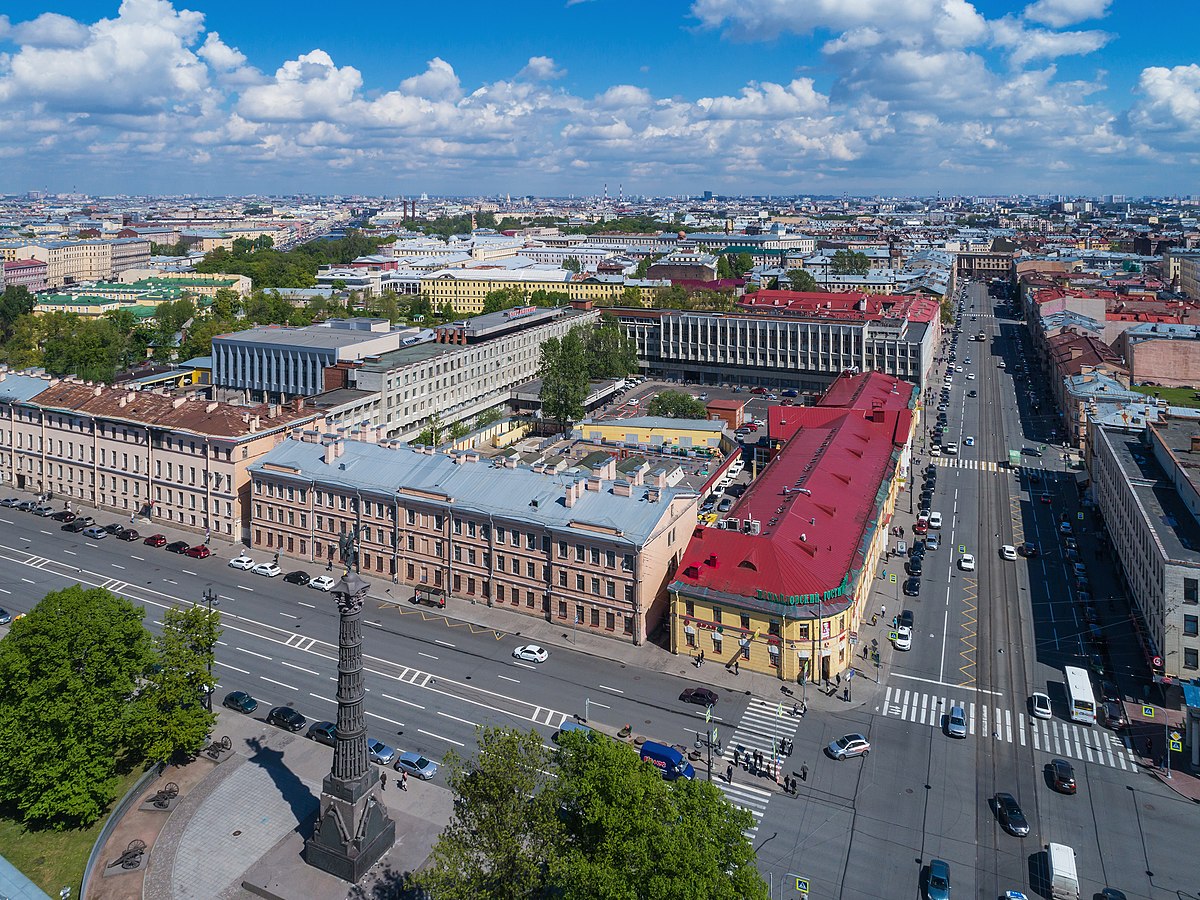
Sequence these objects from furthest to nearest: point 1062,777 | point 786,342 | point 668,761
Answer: point 786,342
point 668,761
point 1062,777

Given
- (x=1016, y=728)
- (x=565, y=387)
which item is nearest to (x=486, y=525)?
(x=1016, y=728)

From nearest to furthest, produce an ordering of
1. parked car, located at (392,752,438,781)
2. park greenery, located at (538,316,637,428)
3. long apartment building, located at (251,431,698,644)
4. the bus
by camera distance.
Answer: parked car, located at (392,752,438,781)
the bus
long apartment building, located at (251,431,698,644)
park greenery, located at (538,316,637,428)

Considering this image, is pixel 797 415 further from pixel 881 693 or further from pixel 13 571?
pixel 13 571

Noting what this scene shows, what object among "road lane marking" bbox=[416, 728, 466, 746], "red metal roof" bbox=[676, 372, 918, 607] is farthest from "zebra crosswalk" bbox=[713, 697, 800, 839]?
"road lane marking" bbox=[416, 728, 466, 746]

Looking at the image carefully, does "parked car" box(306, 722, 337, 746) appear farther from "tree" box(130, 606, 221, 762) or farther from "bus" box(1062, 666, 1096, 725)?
"bus" box(1062, 666, 1096, 725)

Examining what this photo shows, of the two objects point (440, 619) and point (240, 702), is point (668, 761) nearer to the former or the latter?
point (440, 619)

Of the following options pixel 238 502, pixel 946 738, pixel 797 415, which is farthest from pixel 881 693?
pixel 238 502

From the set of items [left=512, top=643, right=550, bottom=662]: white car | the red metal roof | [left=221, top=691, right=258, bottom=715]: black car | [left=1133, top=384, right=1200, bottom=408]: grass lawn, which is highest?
[left=1133, top=384, right=1200, bottom=408]: grass lawn
